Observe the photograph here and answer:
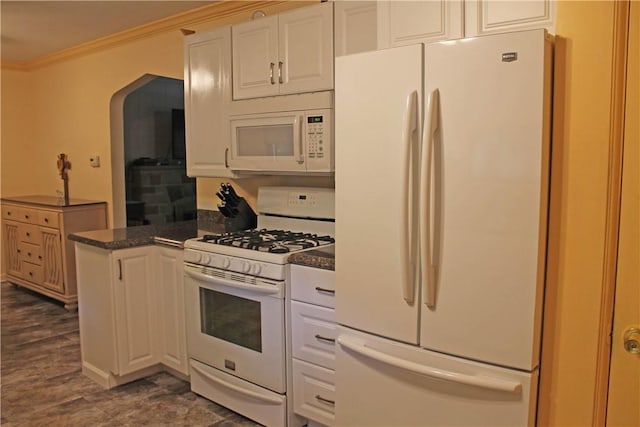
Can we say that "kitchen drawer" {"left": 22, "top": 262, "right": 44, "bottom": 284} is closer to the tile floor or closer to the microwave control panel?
the tile floor

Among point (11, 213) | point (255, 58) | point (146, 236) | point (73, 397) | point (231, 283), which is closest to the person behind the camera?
point (231, 283)

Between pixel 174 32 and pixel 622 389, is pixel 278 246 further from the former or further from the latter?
pixel 174 32

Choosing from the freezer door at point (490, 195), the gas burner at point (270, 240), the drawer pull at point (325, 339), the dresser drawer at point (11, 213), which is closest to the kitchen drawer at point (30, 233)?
the dresser drawer at point (11, 213)

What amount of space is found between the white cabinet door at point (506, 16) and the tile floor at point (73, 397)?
86.7 inches

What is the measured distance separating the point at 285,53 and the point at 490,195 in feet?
5.13

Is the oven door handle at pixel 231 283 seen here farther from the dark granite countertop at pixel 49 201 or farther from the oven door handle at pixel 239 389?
the dark granite countertop at pixel 49 201

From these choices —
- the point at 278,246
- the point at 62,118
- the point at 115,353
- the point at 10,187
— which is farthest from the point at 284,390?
the point at 10,187

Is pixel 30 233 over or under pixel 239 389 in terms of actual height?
over

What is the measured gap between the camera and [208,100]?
3.22 metres

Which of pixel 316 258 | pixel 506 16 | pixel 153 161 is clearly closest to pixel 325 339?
pixel 316 258

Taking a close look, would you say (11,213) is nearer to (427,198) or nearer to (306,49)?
(306,49)

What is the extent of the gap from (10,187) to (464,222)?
224 inches

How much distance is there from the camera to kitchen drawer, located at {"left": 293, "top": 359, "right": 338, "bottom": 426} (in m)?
2.43

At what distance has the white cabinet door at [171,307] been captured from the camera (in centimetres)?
308
